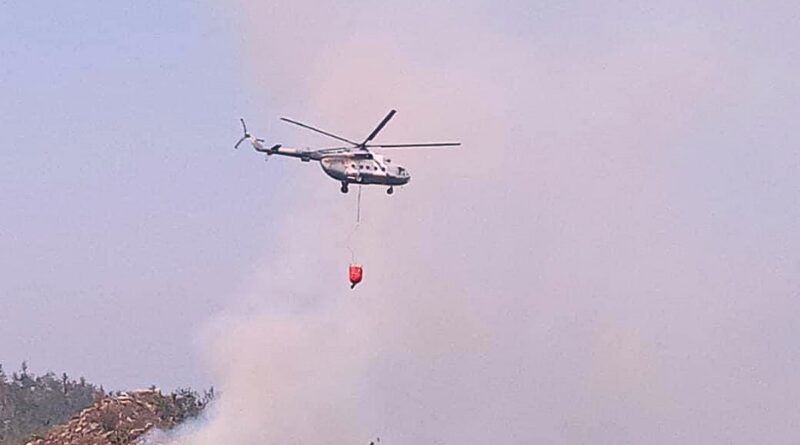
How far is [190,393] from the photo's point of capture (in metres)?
118

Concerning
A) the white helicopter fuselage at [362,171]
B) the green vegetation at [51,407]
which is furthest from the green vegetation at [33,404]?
the white helicopter fuselage at [362,171]

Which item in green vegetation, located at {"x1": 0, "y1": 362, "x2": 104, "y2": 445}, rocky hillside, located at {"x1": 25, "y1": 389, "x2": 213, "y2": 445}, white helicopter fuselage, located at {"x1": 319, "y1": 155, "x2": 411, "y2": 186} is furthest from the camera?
green vegetation, located at {"x1": 0, "y1": 362, "x2": 104, "y2": 445}

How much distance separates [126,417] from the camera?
114 metres

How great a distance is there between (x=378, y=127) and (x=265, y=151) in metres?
6.45

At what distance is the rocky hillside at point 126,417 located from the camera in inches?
4321

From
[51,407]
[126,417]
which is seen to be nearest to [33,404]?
[51,407]

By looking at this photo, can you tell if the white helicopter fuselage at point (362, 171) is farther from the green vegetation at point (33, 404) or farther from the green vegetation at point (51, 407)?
the green vegetation at point (33, 404)

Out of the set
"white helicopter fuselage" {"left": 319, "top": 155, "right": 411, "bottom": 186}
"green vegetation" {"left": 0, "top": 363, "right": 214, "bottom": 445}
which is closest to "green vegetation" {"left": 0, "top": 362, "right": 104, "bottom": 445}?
"green vegetation" {"left": 0, "top": 363, "right": 214, "bottom": 445}

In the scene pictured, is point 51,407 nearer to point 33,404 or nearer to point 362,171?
point 33,404

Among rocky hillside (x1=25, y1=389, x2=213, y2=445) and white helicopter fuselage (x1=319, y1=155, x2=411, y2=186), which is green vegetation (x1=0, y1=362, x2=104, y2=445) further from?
white helicopter fuselage (x1=319, y1=155, x2=411, y2=186)

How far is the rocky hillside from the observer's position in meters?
110

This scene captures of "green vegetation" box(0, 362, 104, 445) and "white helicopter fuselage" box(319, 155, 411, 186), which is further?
Result: "green vegetation" box(0, 362, 104, 445)

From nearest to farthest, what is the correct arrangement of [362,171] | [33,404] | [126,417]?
[362,171] → [126,417] → [33,404]

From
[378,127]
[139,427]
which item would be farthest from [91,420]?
[378,127]
